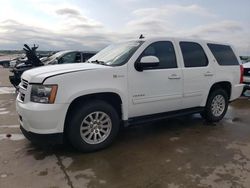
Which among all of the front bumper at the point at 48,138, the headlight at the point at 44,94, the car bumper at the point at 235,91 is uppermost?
the headlight at the point at 44,94

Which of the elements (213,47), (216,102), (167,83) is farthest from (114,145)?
(213,47)

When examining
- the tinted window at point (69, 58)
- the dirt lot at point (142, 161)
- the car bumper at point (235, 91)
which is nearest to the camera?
the dirt lot at point (142, 161)

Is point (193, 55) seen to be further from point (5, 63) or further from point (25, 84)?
point (5, 63)

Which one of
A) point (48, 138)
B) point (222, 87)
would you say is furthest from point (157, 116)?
point (222, 87)

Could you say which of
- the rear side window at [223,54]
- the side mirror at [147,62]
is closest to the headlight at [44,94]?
the side mirror at [147,62]

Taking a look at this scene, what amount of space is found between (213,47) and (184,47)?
0.97 meters

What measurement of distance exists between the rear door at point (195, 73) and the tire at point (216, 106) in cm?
33

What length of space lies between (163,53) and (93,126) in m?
1.92

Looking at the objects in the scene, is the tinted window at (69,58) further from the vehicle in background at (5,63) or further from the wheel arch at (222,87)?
the vehicle in background at (5,63)

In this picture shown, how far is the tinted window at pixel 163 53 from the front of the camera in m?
4.96

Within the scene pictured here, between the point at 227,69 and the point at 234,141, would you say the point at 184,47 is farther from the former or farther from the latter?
the point at 234,141

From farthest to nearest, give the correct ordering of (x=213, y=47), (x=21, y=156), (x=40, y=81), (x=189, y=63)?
(x=213, y=47) < (x=189, y=63) < (x=21, y=156) < (x=40, y=81)

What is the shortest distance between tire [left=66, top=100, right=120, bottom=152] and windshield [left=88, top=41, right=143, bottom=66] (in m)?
0.80

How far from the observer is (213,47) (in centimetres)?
609
